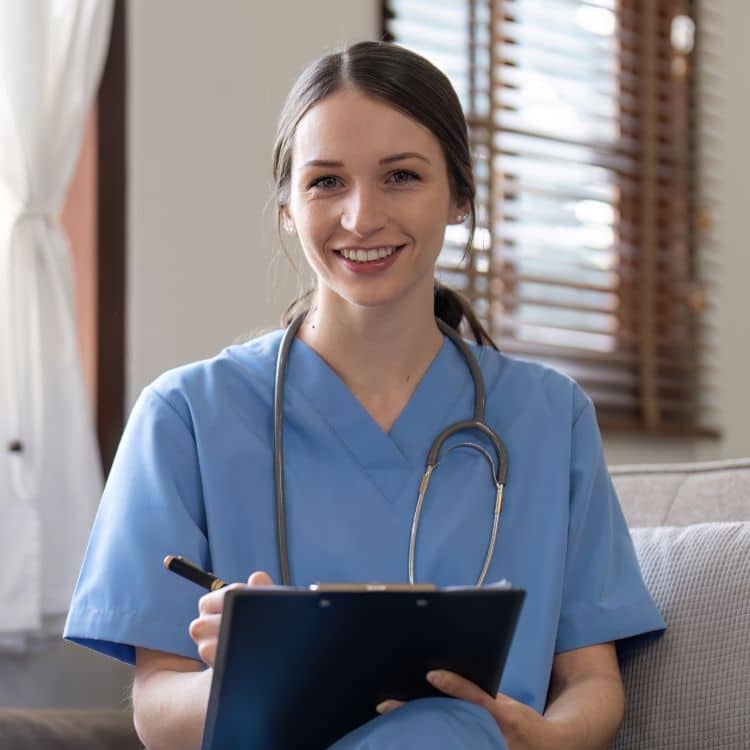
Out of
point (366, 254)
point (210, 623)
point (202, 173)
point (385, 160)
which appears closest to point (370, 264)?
point (366, 254)

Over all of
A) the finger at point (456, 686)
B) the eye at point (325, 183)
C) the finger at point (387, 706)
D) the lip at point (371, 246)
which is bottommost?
the finger at point (387, 706)

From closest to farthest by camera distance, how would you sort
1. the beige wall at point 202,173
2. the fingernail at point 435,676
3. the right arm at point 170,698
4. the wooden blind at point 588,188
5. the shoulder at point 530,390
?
1. the fingernail at point 435,676
2. the right arm at point 170,698
3. the shoulder at point 530,390
4. the beige wall at point 202,173
5. the wooden blind at point 588,188

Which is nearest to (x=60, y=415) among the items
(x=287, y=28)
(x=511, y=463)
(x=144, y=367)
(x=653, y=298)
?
(x=144, y=367)

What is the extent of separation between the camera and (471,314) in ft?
5.97

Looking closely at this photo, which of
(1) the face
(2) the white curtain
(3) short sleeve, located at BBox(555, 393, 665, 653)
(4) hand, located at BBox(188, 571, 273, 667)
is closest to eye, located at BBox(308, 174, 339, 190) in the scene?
(1) the face

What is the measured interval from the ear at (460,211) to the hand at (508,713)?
60cm

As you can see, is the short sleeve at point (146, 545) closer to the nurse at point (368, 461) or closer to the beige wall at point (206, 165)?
the nurse at point (368, 461)

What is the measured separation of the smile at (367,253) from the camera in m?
1.58

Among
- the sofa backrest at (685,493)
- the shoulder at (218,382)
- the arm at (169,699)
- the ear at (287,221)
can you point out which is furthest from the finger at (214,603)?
the sofa backrest at (685,493)

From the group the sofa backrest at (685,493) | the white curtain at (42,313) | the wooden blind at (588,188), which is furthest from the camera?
the wooden blind at (588,188)

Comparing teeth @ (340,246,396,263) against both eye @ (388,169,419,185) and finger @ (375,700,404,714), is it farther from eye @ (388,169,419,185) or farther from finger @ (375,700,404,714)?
finger @ (375,700,404,714)

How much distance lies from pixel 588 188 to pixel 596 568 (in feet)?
7.07

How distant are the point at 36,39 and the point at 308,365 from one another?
120cm

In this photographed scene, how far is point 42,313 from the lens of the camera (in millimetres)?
2549
